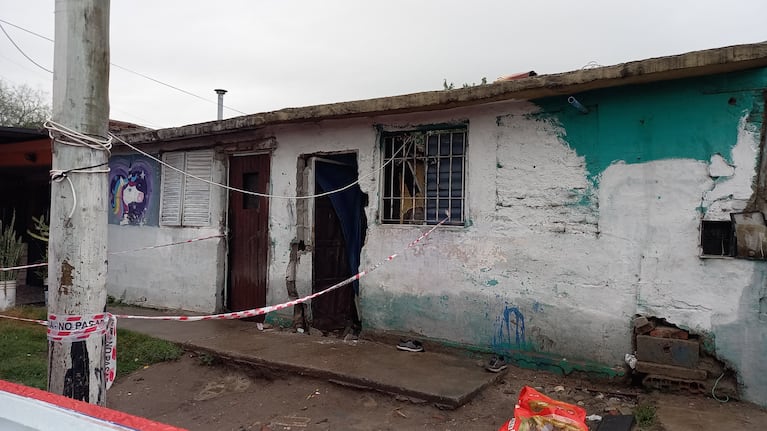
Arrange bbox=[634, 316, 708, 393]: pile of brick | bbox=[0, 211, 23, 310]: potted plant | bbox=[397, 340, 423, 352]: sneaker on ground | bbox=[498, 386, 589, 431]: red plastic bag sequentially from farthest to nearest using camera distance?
bbox=[0, 211, 23, 310]: potted plant, bbox=[397, 340, 423, 352]: sneaker on ground, bbox=[634, 316, 708, 393]: pile of brick, bbox=[498, 386, 589, 431]: red plastic bag

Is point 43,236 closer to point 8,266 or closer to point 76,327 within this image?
point 8,266

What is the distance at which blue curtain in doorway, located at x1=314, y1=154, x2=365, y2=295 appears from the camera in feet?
24.0

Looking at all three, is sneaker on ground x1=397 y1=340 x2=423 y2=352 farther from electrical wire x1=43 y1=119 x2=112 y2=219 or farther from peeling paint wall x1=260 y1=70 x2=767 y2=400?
electrical wire x1=43 y1=119 x2=112 y2=219

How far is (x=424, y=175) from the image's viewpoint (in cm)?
643

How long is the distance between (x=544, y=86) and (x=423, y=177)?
199 centimetres

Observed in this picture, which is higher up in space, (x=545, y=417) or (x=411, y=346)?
(x=545, y=417)

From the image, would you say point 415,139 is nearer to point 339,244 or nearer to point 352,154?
point 352,154

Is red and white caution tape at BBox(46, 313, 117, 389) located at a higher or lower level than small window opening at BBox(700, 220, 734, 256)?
lower

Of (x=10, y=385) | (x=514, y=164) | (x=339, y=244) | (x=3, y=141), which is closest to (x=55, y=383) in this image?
(x=10, y=385)

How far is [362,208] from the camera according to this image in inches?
296

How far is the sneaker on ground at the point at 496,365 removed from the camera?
529 cm

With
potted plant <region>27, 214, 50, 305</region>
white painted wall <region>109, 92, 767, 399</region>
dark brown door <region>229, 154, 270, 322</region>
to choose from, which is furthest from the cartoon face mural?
white painted wall <region>109, 92, 767, 399</region>

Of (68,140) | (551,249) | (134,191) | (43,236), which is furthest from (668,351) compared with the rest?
(43,236)

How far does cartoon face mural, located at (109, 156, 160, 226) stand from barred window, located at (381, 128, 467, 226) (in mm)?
4711
